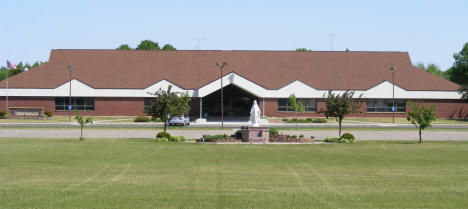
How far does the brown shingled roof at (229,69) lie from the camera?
232 ft

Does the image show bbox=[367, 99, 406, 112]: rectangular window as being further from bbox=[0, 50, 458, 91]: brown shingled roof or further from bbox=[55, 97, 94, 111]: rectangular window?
bbox=[55, 97, 94, 111]: rectangular window

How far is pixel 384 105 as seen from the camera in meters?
70.4

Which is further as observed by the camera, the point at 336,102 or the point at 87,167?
the point at 336,102

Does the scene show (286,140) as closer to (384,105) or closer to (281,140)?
(281,140)

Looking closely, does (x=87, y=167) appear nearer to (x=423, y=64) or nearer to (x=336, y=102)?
(x=336, y=102)

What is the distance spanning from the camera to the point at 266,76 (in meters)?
72.9

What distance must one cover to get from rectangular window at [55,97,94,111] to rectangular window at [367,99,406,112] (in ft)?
121

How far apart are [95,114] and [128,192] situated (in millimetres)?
56301

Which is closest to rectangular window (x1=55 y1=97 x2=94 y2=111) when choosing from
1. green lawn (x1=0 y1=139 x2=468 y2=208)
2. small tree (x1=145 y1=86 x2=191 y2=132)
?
small tree (x1=145 y1=86 x2=191 y2=132)

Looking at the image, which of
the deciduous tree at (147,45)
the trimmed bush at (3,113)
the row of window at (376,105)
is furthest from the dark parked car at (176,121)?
the deciduous tree at (147,45)

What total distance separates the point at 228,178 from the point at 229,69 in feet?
189

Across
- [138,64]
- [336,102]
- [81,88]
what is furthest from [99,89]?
[336,102]

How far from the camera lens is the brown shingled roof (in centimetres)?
7062

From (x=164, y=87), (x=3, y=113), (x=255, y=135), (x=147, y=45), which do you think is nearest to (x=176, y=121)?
(x=164, y=87)
